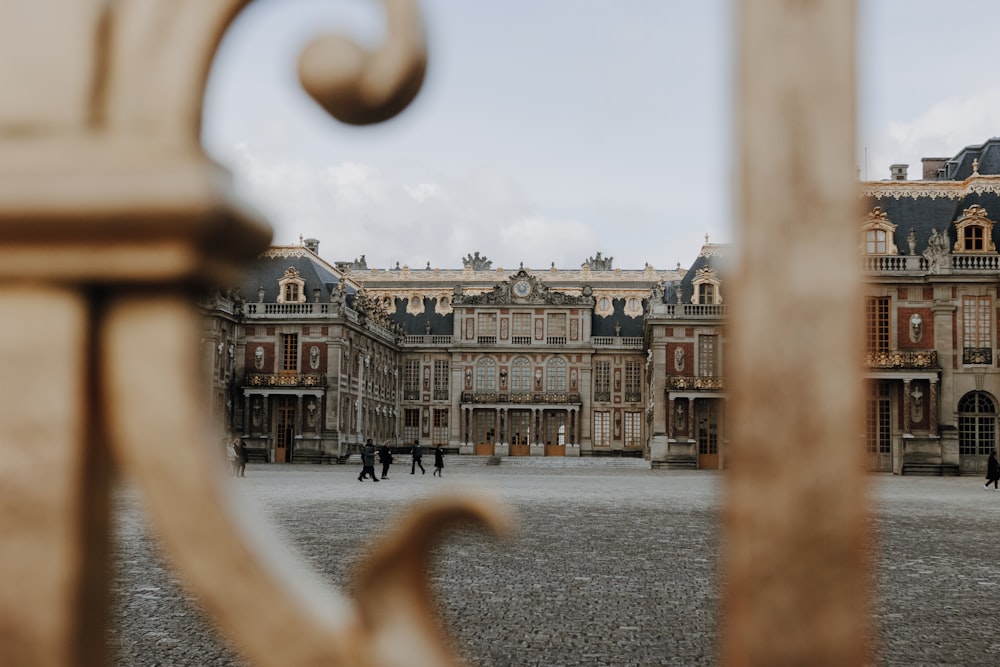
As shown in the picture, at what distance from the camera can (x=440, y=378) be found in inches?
2320

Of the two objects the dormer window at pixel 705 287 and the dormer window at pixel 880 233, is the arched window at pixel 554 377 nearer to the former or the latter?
the dormer window at pixel 705 287

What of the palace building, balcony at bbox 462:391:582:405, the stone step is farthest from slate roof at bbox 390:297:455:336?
the stone step

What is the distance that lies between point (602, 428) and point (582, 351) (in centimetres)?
461

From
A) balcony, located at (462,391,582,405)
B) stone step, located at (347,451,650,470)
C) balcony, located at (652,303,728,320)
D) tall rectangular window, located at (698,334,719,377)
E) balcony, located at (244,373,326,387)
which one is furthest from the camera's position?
balcony, located at (462,391,582,405)

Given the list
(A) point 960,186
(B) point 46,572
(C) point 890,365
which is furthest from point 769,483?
(A) point 960,186

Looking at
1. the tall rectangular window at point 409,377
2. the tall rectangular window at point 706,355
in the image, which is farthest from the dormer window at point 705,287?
the tall rectangular window at point 409,377

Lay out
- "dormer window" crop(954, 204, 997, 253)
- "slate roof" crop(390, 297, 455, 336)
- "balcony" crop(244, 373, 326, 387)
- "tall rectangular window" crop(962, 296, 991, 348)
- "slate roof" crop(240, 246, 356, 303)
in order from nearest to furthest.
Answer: "tall rectangular window" crop(962, 296, 991, 348) → "dormer window" crop(954, 204, 997, 253) → "balcony" crop(244, 373, 326, 387) → "slate roof" crop(240, 246, 356, 303) → "slate roof" crop(390, 297, 455, 336)

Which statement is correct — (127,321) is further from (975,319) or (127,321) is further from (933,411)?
(975,319)

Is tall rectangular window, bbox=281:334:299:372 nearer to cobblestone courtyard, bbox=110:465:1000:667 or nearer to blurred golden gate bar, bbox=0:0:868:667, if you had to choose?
cobblestone courtyard, bbox=110:465:1000:667

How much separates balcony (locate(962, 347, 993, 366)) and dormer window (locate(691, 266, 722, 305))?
35.5 feet

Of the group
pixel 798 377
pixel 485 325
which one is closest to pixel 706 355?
pixel 485 325

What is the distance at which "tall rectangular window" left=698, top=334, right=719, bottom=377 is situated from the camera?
41.3 meters

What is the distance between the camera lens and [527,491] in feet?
67.9

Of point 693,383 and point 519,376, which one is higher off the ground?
point 519,376
